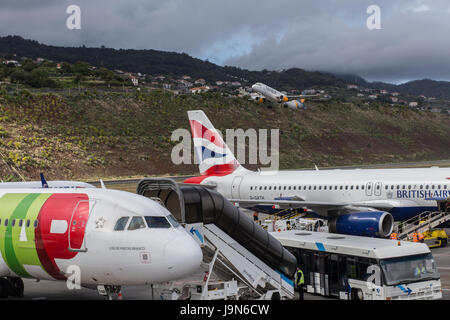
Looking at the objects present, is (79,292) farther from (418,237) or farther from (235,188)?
(235,188)

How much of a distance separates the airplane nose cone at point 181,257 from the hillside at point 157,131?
64.0 meters

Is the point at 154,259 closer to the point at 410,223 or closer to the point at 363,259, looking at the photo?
the point at 363,259

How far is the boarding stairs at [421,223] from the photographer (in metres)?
32.0

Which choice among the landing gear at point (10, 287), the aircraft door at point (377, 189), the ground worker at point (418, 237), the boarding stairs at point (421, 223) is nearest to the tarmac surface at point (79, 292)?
the landing gear at point (10, 287)

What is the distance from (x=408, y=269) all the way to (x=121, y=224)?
9.78m

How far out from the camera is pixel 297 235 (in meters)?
23.5

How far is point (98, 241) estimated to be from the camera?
1605 centimetres

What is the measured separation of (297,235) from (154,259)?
9509mm

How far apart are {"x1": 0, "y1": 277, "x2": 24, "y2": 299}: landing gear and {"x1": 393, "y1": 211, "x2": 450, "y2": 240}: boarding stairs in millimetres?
20999

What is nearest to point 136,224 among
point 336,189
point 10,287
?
point 10,287

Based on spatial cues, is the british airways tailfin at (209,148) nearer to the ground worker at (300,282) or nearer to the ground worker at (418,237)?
the ground worker at (418,237)

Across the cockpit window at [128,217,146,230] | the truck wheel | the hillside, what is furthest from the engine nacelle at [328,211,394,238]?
the hillside

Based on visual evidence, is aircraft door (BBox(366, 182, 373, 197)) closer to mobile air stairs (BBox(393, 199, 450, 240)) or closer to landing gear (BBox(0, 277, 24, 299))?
mobile air stairs (BBox(393, 199, 450, 240))
